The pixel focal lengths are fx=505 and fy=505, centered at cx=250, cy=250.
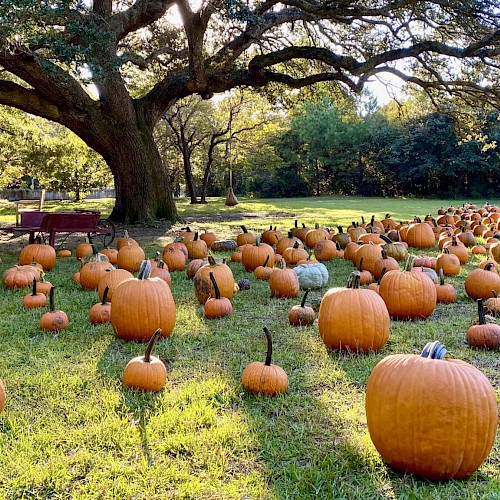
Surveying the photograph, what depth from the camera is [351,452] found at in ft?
8.02

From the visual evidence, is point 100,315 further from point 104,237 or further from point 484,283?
point 104,237

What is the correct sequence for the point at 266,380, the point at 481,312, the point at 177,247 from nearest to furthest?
the point at 266,380, the point at 481,312, the point at 177,247

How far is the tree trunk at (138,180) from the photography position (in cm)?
1391

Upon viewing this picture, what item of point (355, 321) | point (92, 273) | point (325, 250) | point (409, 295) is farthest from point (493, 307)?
point (92, 273)

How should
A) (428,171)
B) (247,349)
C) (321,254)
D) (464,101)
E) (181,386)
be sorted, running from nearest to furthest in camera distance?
(181,386), (247,349), (321,254), (464,101), (428,171)

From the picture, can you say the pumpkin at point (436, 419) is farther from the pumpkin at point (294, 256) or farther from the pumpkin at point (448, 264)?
the pumpkin at point (294, 256)

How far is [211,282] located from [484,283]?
9.49ft

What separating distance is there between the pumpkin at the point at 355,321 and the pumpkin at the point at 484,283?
207 centimetres

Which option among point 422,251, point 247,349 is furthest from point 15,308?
point 422,251

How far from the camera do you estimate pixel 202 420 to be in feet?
9.04

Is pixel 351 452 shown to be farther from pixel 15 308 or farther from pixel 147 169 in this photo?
pixel 147 169

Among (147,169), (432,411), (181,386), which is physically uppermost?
(147,169)

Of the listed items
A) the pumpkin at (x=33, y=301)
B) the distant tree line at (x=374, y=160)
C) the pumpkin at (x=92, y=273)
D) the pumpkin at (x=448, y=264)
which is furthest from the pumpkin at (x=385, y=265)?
the distant tree line at (x=374, y=160)

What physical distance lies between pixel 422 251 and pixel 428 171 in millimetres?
33464
